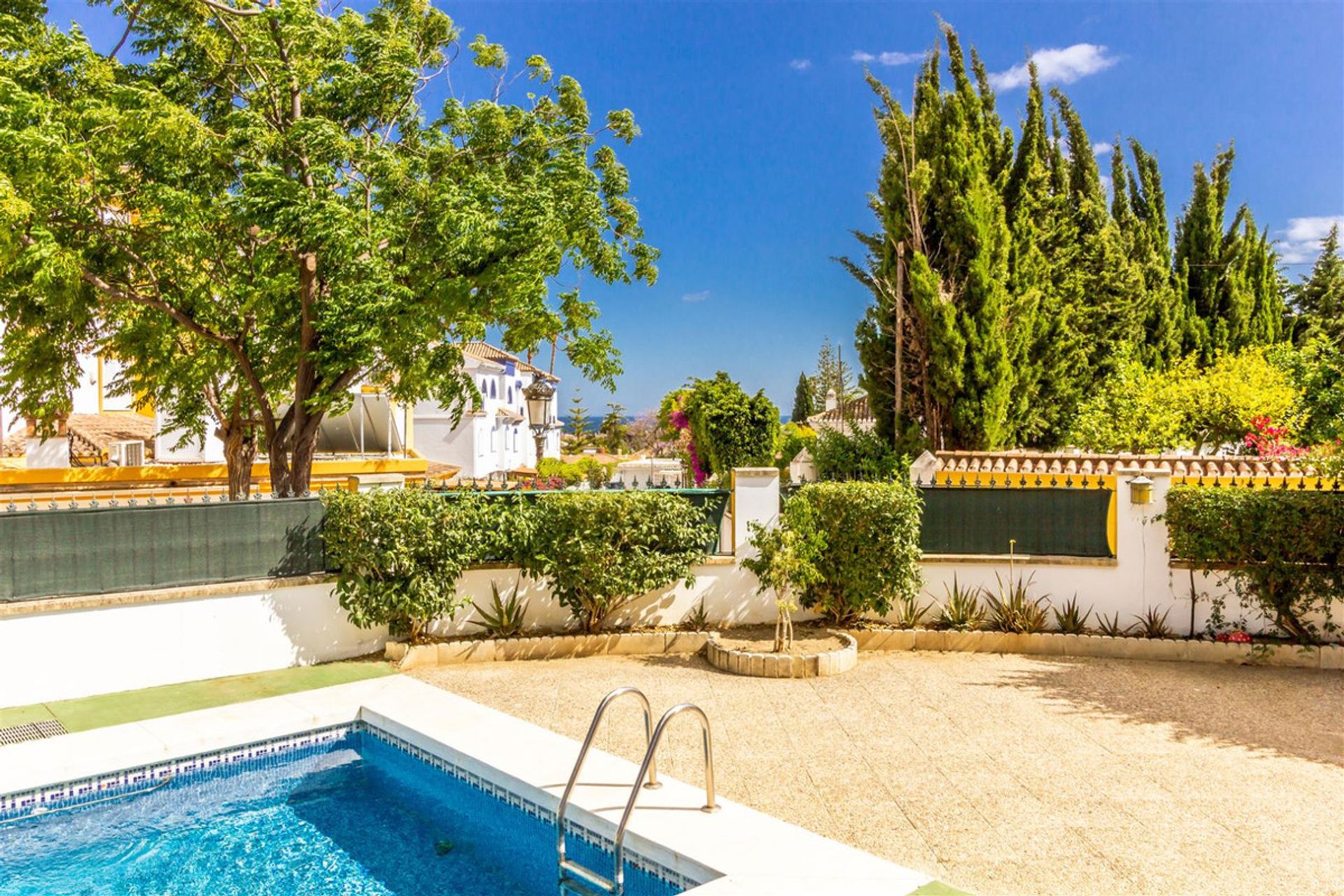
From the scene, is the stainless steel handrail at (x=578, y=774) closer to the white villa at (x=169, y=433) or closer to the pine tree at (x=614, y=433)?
the white villa at (x=169, y=433)

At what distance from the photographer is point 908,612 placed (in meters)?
12.5

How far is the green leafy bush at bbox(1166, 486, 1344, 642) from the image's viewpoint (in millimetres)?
11023

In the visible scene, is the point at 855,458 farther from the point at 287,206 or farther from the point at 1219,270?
the point at 1219,270

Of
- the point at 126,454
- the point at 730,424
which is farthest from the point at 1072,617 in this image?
the point at 126,454

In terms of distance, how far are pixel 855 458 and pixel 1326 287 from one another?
41024 millimetres

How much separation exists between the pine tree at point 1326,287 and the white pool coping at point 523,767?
163 feet

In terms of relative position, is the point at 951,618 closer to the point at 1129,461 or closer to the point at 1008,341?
the point at 1129,461

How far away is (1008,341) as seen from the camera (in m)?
19.9

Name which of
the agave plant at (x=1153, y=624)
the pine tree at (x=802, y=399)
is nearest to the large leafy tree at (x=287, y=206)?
the agave plant at (x=1153, y=624)

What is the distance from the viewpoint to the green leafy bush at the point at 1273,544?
36.2 feet

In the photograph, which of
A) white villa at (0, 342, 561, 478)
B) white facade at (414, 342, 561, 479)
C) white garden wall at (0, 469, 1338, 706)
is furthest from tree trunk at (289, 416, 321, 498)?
white facade at (414, 342, 561, 479)

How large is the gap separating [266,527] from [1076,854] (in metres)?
9.51

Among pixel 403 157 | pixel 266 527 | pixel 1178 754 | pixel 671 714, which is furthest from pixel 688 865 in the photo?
pixel 403 157

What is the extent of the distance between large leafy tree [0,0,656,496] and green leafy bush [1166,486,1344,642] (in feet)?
31.8
